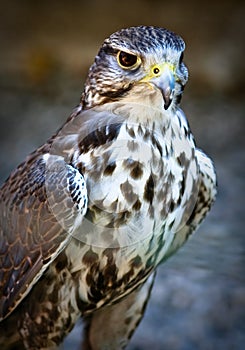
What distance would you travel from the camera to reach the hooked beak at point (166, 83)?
3.33 meters

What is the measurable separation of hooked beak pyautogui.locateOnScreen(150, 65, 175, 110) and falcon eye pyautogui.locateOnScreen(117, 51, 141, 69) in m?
0.10

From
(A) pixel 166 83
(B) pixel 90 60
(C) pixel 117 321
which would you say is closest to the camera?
(A) pixel 166 83

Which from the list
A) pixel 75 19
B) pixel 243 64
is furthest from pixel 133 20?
pixel 243 64

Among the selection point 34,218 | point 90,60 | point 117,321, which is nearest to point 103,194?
point 34,218

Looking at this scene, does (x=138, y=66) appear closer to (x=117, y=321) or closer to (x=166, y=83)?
(x=166, y=83)

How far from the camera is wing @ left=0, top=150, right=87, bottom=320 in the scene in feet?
11.7

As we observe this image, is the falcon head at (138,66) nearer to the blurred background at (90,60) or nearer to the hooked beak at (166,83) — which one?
the hooked beak at (166,83)

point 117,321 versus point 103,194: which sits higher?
point 103,194

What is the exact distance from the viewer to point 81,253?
12.1ft

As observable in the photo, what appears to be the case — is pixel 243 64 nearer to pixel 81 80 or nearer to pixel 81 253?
pixel 81 80

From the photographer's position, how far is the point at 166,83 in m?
3.36

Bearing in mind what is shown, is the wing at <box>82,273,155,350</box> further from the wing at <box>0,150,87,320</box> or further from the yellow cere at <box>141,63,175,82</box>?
the yellow cere at <box>141,63,175,82</box>

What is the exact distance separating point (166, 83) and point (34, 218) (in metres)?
0.79

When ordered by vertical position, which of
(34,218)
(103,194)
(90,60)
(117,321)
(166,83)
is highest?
(166,83)
